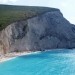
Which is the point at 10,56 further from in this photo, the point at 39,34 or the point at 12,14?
the point at 12,14

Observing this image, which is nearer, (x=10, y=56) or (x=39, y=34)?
(x=10, y=56)

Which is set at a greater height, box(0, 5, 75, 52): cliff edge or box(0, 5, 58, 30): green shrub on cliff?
box(0, 5, 58, 30): green shrub on cliff

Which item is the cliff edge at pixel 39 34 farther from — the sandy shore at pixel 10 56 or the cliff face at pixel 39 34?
the sandy shore at pixel 10 56

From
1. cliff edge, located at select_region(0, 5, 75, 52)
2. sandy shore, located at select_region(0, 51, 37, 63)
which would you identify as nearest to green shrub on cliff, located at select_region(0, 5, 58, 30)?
cliff edge, located at select_region(0, 5, 75, 52)

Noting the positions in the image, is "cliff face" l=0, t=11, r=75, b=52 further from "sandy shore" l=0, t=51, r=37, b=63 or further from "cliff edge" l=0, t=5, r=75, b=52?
"sandy shore" l=0, t=51, r=37, b=63

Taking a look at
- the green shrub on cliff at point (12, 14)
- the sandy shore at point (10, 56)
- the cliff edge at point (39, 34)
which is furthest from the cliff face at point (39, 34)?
the sandy shore at point (10, 56)

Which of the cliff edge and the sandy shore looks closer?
the sandy shore

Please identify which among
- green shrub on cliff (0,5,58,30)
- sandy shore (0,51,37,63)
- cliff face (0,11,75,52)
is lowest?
sandy shore (0,51,37,63)

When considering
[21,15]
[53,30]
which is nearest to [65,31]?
[53,30]

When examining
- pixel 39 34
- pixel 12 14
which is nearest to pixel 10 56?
pixel 39 34

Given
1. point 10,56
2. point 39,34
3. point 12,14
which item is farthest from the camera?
point 12,14
